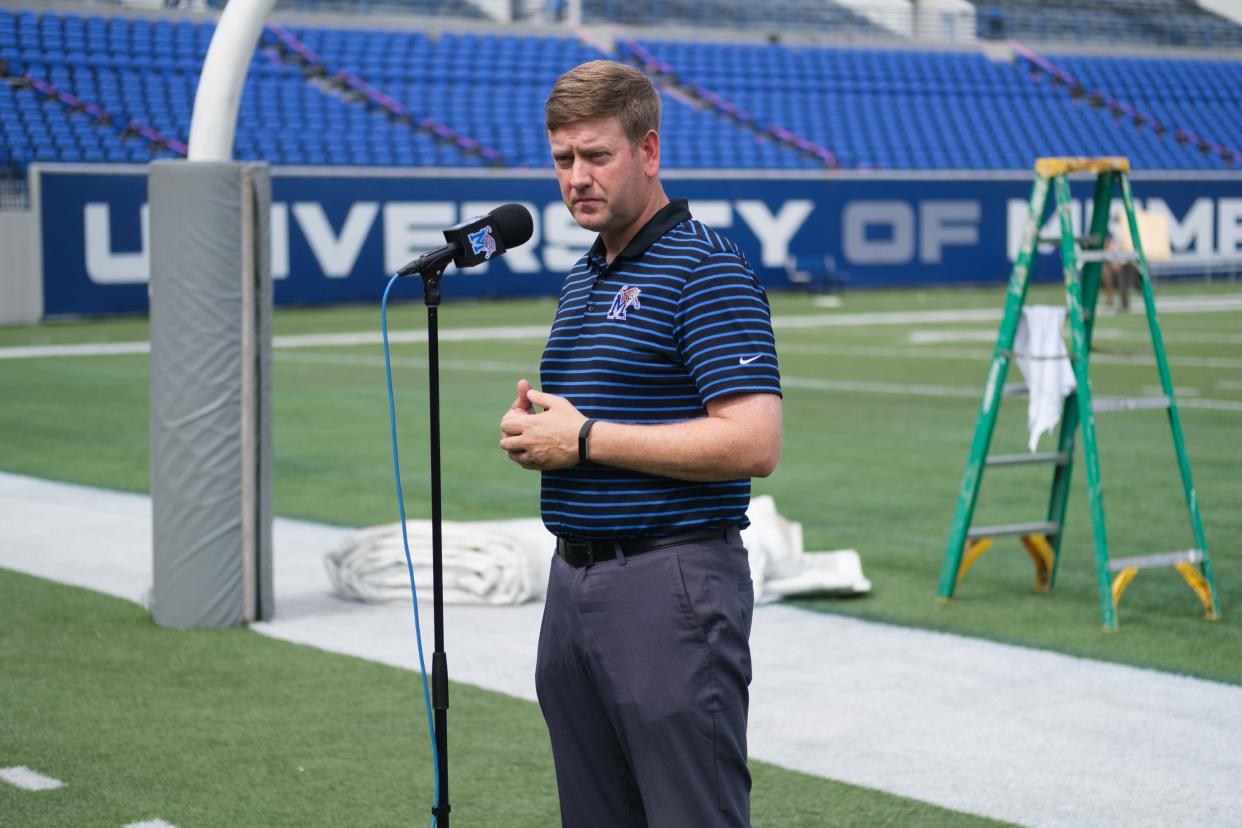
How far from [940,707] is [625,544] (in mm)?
3175

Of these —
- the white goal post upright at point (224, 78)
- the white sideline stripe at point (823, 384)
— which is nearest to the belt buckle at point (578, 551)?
the white goal post upright at point (224, 78)

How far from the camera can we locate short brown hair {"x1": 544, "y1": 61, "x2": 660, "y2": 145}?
2.98 metres

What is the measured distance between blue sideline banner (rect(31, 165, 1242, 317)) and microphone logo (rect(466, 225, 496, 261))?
21236mm

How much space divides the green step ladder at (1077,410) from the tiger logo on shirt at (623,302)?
4.46 m

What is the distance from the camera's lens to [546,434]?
2.92m

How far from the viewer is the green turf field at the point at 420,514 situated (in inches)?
199

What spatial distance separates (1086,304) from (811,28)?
42495 mm

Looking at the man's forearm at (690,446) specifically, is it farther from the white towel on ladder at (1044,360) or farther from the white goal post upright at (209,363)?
the white towel on ladder at (1044,360)

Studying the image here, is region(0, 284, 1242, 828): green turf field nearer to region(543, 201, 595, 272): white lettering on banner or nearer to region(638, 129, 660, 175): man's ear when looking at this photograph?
region(638, 129, 660, 175): man's ear

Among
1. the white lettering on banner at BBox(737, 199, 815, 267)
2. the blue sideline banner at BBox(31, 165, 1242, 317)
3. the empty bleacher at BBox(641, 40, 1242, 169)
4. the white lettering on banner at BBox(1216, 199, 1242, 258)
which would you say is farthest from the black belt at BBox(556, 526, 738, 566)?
the white lettering on banner at BBox(1216, 199, 1242, 258)

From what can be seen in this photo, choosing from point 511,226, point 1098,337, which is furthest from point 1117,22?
point 511,226

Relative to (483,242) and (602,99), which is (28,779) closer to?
(483,242)

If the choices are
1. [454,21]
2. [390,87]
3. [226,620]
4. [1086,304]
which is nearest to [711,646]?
[226,620]

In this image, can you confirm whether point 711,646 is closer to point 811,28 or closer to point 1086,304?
point 1086,304
